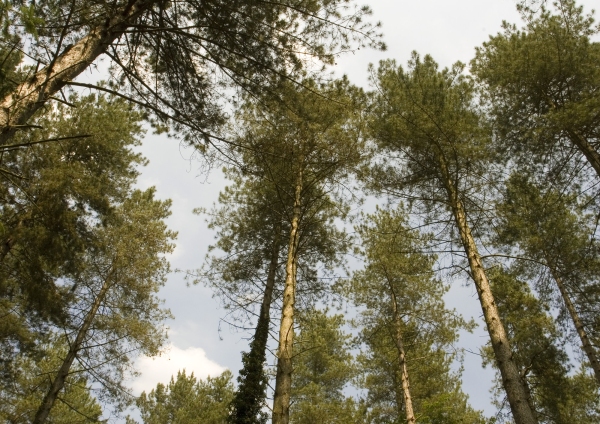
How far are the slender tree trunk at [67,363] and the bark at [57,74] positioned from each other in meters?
7.86

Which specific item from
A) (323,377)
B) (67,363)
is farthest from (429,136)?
(323,377)

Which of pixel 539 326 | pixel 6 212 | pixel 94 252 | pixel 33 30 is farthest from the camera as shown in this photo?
pixel 539 326

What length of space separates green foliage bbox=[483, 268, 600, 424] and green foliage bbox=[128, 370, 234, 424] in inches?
511

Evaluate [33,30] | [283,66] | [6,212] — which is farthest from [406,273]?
[33,30]

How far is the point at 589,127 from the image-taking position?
28.9 ft

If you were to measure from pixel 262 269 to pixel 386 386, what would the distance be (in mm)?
8240

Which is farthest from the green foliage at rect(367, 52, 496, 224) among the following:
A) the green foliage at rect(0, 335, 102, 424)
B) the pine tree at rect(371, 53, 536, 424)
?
the green foliage at rect(0, 335, 102, 424)

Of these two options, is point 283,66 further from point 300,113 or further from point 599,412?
point 599,412

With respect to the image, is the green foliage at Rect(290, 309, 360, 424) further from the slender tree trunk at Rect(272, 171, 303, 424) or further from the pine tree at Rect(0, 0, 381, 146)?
the pine tree at Rect(0, 0, 381, 146)

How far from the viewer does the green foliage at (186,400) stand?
20547 mm

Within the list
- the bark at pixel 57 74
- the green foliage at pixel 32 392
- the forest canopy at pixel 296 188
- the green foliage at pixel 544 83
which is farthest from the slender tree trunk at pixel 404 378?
the bark at pixel 57 74

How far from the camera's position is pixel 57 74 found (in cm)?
415

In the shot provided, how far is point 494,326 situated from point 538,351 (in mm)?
7530

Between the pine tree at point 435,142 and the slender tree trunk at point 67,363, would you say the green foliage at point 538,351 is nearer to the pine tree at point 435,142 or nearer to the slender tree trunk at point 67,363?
the pine tree at point 435,142
